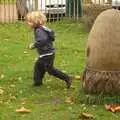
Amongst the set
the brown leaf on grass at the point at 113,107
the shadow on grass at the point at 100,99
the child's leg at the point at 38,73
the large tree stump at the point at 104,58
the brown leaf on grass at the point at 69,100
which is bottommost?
the brown leaf on grass at the point at 113,107

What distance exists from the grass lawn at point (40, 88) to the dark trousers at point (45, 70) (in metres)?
0.16

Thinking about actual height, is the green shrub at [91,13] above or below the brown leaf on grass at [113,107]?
above

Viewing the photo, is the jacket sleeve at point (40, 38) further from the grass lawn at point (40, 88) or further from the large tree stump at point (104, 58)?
the large tree stump at point (104, 58)

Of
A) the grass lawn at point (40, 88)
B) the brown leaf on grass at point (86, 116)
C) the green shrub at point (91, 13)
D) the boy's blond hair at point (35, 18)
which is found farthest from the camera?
the green shrub at point (91, 13)

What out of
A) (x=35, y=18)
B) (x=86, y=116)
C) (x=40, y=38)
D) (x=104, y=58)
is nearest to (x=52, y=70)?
(x=40, y=38)

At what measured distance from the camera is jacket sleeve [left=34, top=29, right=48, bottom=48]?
29.3ft

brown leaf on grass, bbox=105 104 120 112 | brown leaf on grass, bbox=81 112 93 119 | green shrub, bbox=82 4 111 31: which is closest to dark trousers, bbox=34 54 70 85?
brown leaf on grass, bbox=105 104 120 112

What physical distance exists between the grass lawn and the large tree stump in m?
0.27

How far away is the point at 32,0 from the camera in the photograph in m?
20.8

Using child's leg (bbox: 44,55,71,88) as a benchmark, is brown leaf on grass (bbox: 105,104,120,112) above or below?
below

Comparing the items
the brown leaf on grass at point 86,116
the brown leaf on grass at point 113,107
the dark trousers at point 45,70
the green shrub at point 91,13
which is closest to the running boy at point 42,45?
the dark trousers at point 45,70

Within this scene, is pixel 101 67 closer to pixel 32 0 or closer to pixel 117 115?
pixel 117 115

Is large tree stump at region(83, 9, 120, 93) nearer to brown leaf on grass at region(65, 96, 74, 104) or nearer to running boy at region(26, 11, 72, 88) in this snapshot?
brown leaf on grass at region(65, 96, 74, 104)

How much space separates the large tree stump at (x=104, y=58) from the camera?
8.06 metres
